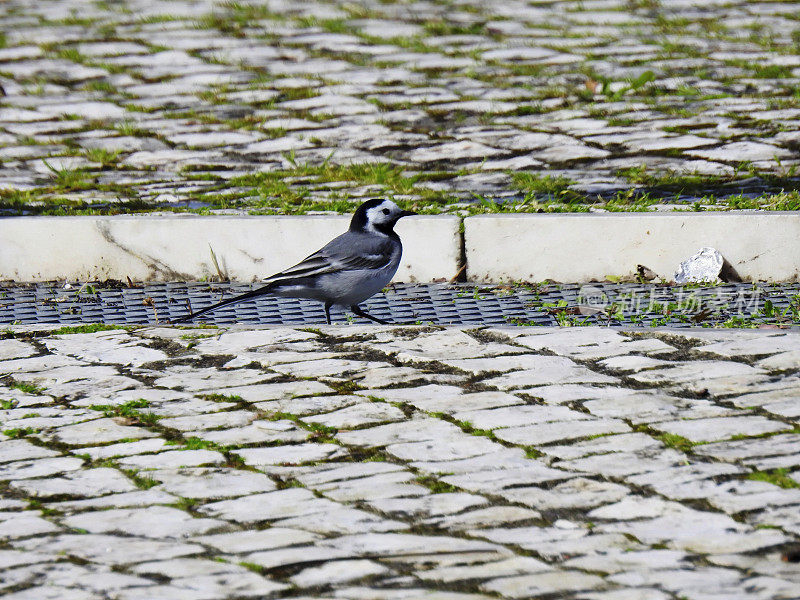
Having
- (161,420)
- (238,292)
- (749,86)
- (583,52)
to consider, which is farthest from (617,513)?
(583,52)

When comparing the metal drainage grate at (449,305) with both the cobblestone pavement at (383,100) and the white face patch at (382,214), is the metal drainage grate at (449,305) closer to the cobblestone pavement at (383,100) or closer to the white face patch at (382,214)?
the white face patch at (382,214)

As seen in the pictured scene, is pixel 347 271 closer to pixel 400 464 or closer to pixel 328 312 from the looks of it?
pixel 328 312

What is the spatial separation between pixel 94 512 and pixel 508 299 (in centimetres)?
275

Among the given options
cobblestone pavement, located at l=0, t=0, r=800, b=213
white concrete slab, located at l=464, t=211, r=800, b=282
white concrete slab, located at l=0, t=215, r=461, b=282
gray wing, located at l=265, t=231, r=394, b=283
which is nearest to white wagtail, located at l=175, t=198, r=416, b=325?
gray wing, located at l=265, t=231, r=394, b=283

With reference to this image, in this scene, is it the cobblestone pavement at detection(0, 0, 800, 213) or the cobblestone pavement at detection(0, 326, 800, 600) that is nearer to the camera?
the cobblestone pavement at detection(0, 326, 800, 600)

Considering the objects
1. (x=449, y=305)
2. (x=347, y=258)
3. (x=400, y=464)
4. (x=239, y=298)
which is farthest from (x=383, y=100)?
(x=400, y=464)

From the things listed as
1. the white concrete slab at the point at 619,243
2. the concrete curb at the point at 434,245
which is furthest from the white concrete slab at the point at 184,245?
the white concrete slab at the point at 619,243

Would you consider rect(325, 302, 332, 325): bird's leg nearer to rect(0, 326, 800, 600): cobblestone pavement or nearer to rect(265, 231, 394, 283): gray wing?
rect(265, 231, 394, 283): gray wing

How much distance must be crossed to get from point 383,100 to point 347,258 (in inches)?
148

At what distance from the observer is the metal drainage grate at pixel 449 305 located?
533cm

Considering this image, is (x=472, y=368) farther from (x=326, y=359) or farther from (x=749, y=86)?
(x=749, y=86)

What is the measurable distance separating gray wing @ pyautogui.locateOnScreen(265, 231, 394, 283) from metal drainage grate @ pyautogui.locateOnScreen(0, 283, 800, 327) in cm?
32

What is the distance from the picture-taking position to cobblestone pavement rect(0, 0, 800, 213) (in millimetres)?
A: 7066

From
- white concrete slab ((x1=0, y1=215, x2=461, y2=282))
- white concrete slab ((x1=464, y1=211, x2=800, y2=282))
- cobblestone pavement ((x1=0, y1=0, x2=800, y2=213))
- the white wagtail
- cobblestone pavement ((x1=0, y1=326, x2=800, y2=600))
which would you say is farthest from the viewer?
cobblestone pavement ((x1=0, y1=0, x2=800, y2=213))
